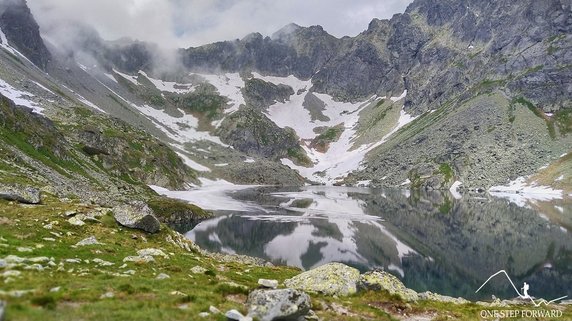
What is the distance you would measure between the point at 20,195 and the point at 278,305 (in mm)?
31396

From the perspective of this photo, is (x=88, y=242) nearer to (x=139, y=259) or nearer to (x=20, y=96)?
(x=139, y=259)

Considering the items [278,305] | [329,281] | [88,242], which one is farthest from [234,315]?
[88,242]

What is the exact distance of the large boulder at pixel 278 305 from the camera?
1612cm

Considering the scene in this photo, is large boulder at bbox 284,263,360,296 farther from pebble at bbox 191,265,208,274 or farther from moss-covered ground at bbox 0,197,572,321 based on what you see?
pebble at bbox 191,265,208,274

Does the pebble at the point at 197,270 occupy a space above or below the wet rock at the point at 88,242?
below

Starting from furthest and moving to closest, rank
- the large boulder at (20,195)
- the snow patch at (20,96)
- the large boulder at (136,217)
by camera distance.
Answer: the snow patch at (20,96) → the large boulder at (136,217) → the large boulder at (20,195)

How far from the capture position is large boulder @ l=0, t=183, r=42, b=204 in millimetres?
36156

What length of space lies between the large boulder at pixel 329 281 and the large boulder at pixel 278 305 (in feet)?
26.9

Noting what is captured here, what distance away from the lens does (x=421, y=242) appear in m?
80.9

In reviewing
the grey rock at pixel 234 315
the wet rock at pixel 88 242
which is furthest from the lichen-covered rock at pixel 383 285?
the wet rock at pixel 88 242

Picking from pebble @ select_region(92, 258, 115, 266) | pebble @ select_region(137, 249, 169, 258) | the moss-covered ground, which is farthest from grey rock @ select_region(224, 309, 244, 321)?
pebble @ select_region(137, 249, 169, 258)

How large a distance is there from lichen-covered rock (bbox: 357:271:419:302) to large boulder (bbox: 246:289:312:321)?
9705 millimetres

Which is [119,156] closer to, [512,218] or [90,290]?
[512,218]

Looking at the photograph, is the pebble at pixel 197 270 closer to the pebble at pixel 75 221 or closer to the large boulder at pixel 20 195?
the pebble at pixel 75 221
